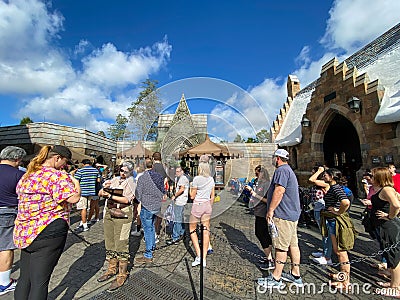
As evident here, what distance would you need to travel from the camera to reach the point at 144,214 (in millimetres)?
3629

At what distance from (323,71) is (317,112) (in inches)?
76.3

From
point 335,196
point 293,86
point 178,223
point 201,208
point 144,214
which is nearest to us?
point 335,196

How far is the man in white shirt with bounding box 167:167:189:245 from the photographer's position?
416 cm

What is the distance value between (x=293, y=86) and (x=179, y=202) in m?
17.5

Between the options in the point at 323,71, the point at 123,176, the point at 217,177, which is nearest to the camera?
the point at 123,176

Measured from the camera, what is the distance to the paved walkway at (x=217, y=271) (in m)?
2.73

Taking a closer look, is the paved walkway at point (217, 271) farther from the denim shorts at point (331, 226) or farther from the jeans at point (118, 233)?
the denim shorts at point (331, 226)

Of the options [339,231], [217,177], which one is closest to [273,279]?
[339,231]

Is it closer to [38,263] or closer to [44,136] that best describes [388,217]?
[38,263]

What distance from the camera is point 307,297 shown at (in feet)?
8.71

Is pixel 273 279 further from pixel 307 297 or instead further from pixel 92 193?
pixel 92 193

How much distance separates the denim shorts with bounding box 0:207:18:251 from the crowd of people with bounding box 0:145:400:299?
0.4 inches

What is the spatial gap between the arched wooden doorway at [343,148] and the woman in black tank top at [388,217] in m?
8.49

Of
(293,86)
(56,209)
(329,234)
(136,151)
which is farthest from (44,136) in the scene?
(293,86)
